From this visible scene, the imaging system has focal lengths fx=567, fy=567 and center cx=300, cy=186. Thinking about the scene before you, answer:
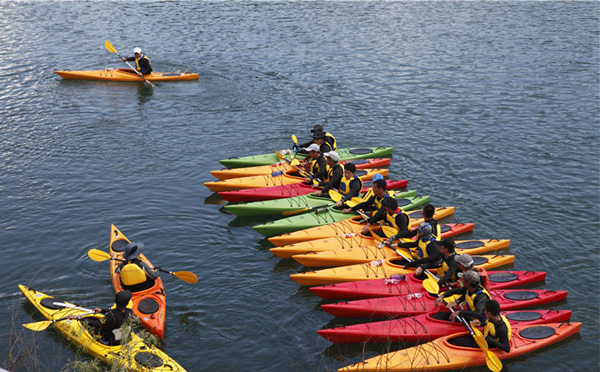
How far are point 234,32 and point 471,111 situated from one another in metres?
16.9

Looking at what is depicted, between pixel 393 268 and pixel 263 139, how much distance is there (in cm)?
973

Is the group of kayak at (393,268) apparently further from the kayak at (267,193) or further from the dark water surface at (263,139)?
the dark water surface at (263,139)

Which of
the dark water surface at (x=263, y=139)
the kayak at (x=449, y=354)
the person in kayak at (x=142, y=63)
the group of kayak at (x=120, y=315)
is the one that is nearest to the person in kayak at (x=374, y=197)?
the dark water surface at (x=263, y=139)

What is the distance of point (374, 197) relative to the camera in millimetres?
13695

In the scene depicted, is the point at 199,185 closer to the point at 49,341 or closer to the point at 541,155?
the point at 49,341

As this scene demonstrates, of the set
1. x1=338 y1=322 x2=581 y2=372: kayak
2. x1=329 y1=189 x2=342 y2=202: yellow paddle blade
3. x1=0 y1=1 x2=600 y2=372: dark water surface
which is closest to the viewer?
x1=338 y1=322 x2=581 y2=372: kayak

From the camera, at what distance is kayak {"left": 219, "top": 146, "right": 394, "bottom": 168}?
17641 millimetres

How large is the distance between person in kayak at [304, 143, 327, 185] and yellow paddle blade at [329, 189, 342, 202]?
0.85 metres

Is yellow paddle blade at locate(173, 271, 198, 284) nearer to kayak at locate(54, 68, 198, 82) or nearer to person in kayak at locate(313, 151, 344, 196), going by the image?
person in kayak at locate(313, 151, 344, 196)

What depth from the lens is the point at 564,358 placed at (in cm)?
1047

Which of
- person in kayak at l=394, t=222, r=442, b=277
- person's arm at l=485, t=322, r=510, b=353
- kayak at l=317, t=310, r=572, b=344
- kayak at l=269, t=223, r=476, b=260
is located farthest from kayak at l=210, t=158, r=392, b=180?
person's arm at l=485, t=322, r=510, b=353

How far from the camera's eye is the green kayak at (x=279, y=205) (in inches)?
591

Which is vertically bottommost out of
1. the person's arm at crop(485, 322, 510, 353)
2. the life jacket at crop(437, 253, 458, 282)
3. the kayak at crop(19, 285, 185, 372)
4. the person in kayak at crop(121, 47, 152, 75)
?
the kayak at crop(19, 285, 185, 372)

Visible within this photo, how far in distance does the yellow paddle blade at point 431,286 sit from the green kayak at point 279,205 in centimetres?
456
